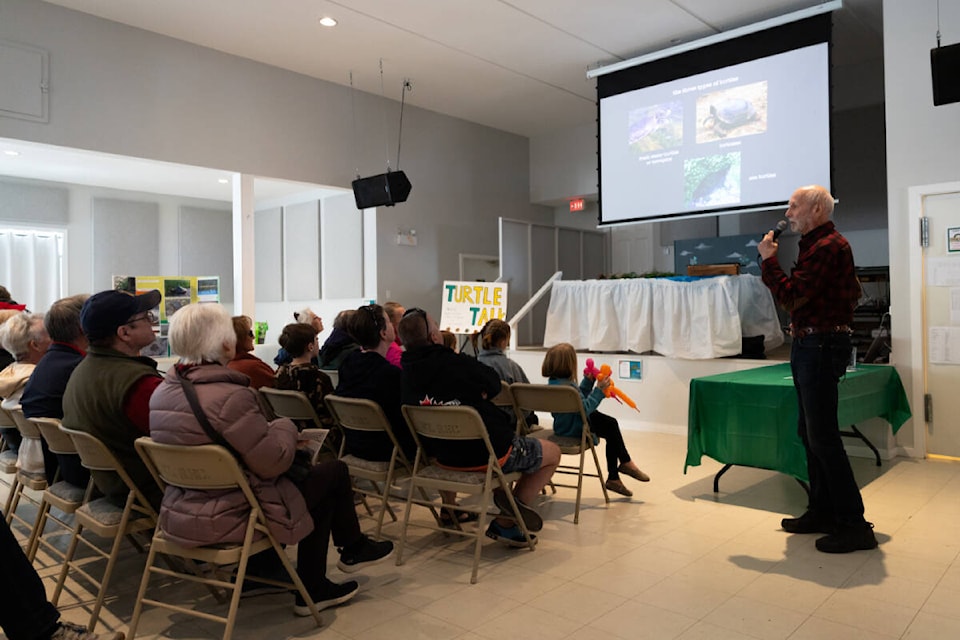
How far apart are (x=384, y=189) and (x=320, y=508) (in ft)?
18.5

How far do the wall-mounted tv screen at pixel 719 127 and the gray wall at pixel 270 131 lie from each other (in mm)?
2744

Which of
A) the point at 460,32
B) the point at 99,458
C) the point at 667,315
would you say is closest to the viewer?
the point at 99,458

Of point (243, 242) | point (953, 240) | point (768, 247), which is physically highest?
point (243, 242)

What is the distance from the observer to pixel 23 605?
6.75 ft

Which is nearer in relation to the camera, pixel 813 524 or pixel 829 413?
pixel 829 413

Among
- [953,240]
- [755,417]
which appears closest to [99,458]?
[755,417]

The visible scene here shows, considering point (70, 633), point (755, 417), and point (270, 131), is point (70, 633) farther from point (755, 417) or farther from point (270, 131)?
point (270, 131)

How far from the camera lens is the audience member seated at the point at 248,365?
151 inches

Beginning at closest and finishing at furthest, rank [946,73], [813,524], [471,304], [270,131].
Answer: [813,524] < [946,73] < [270,131] < [471,304]

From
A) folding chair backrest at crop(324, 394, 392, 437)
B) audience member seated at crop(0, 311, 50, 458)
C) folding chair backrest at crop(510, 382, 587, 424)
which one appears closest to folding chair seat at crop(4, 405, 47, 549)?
audience member seated at crop(0, 311, 50, 458)

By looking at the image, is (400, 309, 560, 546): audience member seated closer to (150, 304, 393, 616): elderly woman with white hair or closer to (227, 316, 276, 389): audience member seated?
(150, 304, 393, 616): elderly woman with white hair

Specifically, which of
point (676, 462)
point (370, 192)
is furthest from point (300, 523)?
point (370, 192)

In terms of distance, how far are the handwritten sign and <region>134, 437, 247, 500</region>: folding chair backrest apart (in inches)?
245

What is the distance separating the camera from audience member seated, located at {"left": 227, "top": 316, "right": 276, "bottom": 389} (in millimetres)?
3846
